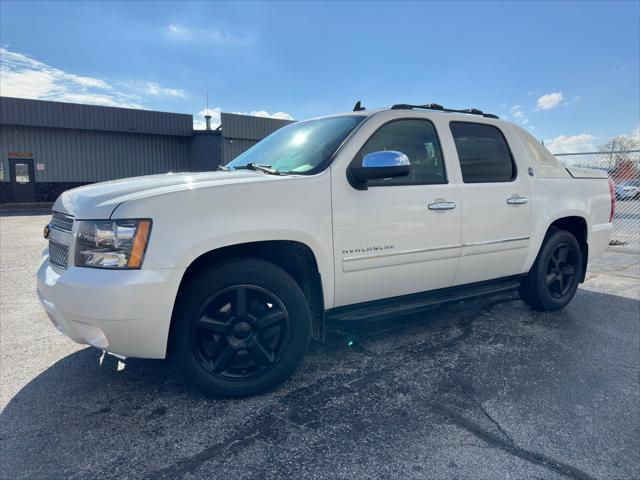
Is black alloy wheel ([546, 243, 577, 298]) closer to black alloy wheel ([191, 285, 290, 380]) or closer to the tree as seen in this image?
black alloy wheel ([191, 285, 290, 380])

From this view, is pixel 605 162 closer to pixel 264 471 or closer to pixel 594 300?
pixel 594 300

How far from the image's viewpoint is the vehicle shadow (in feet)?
7.18

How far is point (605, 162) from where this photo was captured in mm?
10086

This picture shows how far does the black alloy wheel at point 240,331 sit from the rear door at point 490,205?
5.72ft

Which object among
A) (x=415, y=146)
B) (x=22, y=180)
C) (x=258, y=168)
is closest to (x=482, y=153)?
(x=415, y=146)

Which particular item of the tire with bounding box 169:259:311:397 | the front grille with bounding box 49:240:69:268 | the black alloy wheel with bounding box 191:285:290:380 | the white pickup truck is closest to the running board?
the white pickup truck

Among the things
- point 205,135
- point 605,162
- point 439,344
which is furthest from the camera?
point 205,135

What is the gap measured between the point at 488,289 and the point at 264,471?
2688 millimetres

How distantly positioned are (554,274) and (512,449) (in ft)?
9.13

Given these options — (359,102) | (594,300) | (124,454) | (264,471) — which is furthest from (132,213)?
(594,300)

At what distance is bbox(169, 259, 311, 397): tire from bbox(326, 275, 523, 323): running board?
0.36 meters

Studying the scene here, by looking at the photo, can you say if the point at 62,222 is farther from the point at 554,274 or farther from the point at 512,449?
the point at 554,274

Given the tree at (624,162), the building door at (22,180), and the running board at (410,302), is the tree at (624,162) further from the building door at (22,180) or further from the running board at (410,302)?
the building door at (22,180)

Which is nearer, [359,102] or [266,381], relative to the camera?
[266,381]
